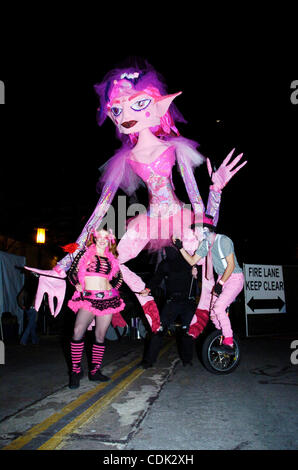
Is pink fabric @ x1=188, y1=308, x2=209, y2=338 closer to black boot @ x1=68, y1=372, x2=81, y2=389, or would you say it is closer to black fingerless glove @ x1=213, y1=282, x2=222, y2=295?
black fingerless glove @ x1=213, y1=282, x2=222, y2=295

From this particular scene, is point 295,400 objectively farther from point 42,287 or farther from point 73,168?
point 73,168

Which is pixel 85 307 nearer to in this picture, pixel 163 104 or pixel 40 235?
pixel 163 104

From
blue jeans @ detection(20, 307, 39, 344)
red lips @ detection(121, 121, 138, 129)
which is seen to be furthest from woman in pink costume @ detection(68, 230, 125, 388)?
blue jeans @ detection(20, 307, 39, 344)

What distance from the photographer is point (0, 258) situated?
33.9ft

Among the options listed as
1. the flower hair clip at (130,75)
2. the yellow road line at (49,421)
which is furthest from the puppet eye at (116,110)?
the yellow road line at (49,421)

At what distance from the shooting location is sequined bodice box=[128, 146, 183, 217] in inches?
211

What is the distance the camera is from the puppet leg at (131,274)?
211 inches

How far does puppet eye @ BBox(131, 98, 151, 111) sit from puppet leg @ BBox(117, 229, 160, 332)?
5.65 ft

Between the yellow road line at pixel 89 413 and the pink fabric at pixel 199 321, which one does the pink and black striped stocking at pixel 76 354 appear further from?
the pink fabric at pixel 199 321

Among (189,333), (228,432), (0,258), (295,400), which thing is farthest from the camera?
(0,258)

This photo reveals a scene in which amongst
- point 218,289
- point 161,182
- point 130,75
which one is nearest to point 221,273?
point 218,289

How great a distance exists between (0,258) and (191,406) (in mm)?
8047

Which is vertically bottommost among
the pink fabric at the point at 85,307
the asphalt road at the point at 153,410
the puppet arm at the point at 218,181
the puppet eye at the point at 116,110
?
the asphalt road at the point at 153,410
